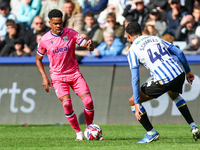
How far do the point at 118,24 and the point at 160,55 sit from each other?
6726 millimetres

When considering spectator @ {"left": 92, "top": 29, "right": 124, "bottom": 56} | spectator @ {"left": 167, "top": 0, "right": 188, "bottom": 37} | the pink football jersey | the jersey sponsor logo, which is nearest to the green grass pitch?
the pink football jersey

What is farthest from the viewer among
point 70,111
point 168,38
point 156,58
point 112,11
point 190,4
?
point 112,11

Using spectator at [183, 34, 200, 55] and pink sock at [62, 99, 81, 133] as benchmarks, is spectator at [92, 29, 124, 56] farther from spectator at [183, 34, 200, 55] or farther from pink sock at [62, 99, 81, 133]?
pink sock at [62, 99, 81, 133]

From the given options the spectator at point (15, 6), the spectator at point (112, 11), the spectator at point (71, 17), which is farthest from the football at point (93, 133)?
the spectator at point (15, 6)

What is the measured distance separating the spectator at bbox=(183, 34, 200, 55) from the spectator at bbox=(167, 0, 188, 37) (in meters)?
0.77

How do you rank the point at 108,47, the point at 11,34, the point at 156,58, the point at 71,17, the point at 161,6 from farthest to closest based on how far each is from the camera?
the point at 11,34
the point at 71,17
the point at 161,6
the point at 108,47
the point at 156,58

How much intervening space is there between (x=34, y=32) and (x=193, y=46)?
5.62m

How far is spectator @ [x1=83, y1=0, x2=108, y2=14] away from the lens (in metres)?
13.4

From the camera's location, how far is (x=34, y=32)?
13562mm

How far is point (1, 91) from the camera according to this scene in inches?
489

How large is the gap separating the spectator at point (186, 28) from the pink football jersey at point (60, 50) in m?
5.00

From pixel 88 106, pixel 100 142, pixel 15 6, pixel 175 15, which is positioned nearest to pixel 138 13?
pixel 175 15

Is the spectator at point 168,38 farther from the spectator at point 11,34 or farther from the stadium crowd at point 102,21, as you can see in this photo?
the spectator at point 11,34

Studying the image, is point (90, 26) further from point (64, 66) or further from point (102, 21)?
point (64, 66)
